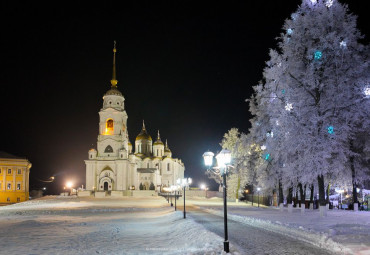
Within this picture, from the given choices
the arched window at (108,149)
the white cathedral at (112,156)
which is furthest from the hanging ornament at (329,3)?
the arched window at (108,149)

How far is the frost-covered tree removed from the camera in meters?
20.7

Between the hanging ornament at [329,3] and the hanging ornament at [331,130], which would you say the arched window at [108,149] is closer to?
the hanging ornament at [331,130]

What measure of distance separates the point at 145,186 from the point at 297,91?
6638cm

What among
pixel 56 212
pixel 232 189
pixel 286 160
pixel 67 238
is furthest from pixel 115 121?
pixel 67 238

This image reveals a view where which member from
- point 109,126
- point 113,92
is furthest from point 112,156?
point 113,92

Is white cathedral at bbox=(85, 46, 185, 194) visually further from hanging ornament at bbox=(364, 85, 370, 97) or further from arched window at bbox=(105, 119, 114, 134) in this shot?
hanging ornament at bbox=(364, 85, 370, 97)

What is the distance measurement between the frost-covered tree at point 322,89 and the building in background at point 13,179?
64.9 m

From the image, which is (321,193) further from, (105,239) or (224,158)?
(105,239)

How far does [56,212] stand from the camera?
30188mm

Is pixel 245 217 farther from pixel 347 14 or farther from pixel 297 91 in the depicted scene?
pixel 347 14

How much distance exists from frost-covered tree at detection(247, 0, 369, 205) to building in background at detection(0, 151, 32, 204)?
64.9 m

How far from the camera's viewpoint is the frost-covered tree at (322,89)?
20.7 m

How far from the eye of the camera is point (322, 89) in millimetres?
21484

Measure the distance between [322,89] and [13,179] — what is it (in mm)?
67979
